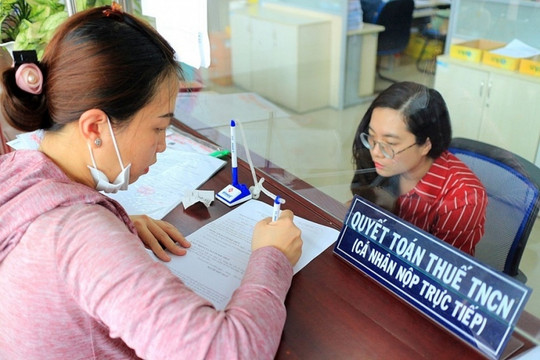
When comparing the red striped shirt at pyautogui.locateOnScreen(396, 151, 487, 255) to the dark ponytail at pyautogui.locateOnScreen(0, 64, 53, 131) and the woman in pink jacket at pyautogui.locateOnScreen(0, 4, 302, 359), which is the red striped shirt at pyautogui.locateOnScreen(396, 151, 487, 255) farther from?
the dark ponytail at pyautogui.locateOnScreen(0, 64, 53, 131)

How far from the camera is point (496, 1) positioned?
267 cm

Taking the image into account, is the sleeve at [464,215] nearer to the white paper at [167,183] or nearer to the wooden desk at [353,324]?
the wooden desk at [353,324]

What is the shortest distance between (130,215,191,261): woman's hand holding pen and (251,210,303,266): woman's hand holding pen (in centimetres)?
17

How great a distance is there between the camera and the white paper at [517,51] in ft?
7.29

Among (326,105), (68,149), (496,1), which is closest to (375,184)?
(68,149)

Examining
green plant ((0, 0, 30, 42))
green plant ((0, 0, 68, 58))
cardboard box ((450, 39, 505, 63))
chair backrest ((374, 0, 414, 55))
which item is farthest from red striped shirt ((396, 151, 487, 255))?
chair backrest ((374, 0, 414, 55))

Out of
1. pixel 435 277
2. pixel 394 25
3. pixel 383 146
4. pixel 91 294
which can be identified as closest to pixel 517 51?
pixel 383 146

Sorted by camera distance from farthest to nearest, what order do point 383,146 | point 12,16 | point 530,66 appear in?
point 530,66 < point 12,16 < point 383,146

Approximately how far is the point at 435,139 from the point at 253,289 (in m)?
0.73

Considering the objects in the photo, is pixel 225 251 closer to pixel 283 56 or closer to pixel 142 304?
pixel 142 304

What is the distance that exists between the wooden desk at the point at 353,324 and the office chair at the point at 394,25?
314 centimetres

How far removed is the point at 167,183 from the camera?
120cm

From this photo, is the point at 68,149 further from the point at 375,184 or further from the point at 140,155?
the point at 375,184

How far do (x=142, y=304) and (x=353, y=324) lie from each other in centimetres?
33
